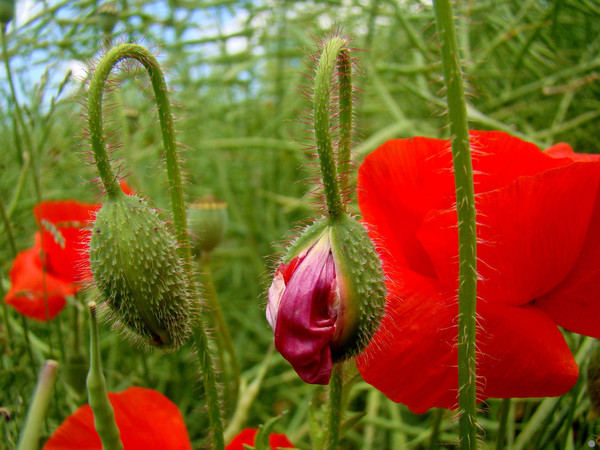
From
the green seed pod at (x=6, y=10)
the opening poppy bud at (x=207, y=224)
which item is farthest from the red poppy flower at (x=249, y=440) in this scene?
the green seed pod at (x=6, y=10)

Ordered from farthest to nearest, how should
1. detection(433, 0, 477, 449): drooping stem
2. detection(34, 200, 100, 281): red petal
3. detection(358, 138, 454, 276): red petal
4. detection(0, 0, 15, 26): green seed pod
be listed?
detection(34, 200, 100, 281): red petal < detection(0, 0, 15, 26): green seed pod < detection(358, 138, 454, 276): red petal < detection(433, 0, 477, 449): drooping stem

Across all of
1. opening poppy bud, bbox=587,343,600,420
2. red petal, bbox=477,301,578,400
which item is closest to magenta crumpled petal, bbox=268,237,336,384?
red petal, bbox=477,301,578,400

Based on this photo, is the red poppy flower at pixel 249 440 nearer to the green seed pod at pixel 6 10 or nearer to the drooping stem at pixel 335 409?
the drooping stem at pixel 335 409

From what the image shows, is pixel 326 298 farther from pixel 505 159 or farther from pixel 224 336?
pixel 224 336

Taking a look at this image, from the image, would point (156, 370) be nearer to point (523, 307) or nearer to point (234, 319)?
point (234, 319)

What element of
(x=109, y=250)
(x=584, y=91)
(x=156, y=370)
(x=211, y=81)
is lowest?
(x=156, y=370)

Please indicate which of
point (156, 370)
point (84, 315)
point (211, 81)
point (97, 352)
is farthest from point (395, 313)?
point (211, 81)

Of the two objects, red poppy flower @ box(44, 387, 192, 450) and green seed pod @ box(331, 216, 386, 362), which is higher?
green seed pod @ box(331, 216, 386, 362)

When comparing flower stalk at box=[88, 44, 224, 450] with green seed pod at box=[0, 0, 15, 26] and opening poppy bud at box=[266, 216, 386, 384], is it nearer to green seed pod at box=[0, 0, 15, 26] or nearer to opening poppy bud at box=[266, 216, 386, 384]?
opening poppy bud at box=[266, 216, 386, 384]
